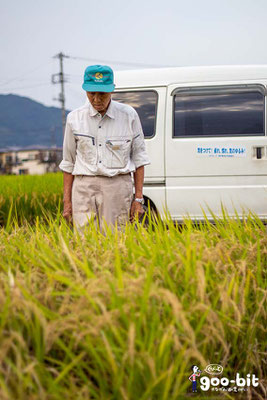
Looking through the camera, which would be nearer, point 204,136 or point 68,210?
point 68,210

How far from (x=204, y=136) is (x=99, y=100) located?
3183 millimetres

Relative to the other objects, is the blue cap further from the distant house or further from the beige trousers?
the distant house

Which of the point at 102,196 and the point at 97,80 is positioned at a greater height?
the point at 97,80

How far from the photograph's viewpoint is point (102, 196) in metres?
3.71

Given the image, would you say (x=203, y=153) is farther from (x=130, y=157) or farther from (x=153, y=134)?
(x=130, y=157)

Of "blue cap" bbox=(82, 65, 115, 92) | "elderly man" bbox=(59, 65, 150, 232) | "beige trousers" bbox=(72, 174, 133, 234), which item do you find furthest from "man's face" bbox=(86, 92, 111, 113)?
"beige trousers" bbox=(72, 174, 133, 234)

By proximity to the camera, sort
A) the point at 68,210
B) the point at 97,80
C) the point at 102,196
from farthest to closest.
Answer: the point at 68,210
the point at 102,196
the point at 97,80

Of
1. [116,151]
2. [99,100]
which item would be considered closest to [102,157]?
[116,151]

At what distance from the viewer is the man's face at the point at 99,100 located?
3449 mm

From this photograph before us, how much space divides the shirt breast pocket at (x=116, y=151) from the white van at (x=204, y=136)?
2.72 metres

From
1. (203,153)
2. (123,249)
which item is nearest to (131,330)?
(123,249)

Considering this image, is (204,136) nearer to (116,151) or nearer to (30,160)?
(116,151)

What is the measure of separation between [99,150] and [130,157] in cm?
33

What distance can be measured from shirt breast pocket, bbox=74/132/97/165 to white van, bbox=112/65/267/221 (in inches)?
109
